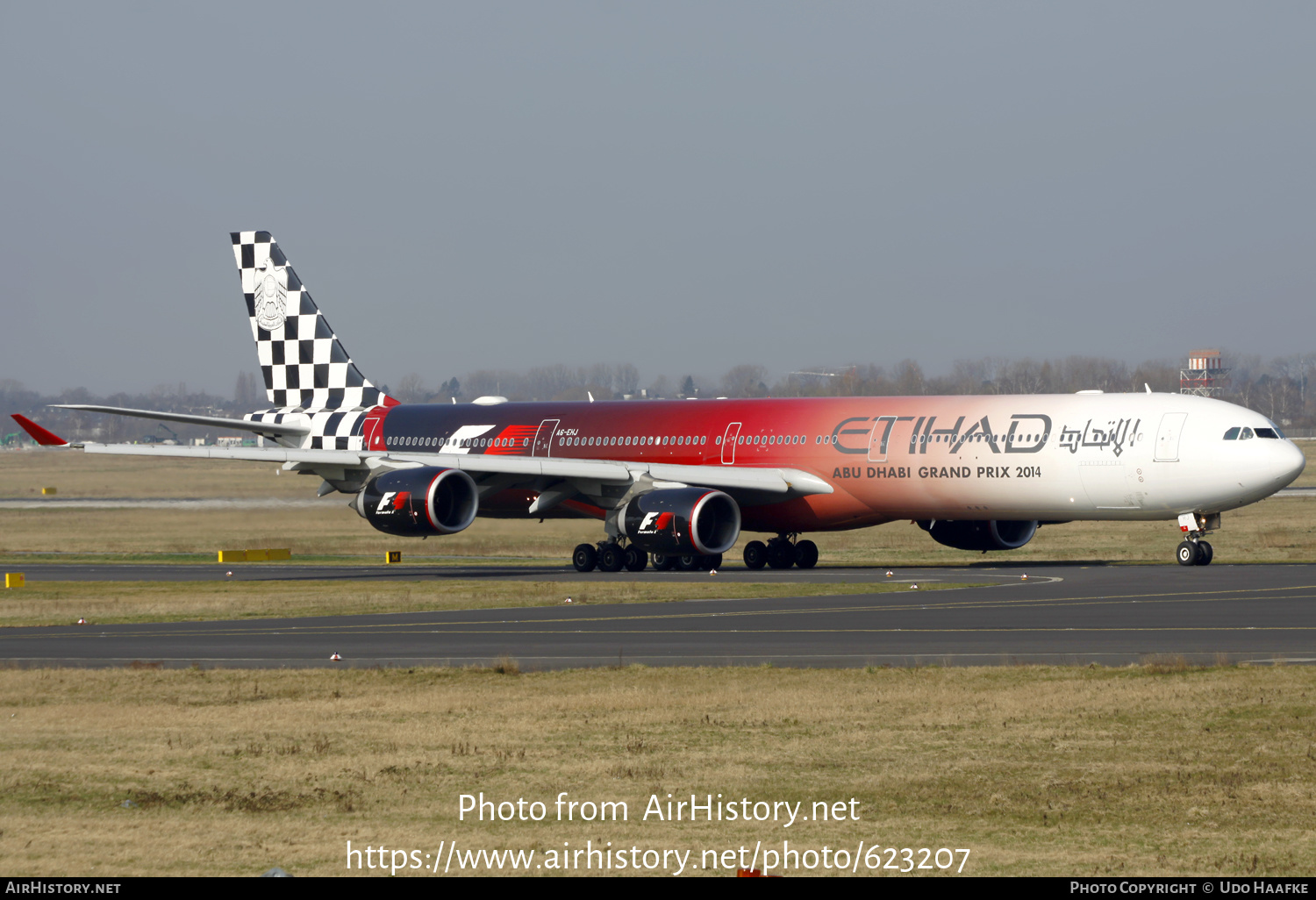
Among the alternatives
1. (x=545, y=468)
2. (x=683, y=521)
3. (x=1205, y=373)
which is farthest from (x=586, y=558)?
(x=1205, y=373)

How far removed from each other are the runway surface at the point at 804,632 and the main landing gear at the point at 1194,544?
3940mm

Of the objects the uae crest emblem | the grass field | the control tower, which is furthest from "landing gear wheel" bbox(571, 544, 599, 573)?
the control tower

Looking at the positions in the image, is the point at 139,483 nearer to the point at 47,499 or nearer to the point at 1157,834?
the point at 47,499

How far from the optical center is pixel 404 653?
21.7m

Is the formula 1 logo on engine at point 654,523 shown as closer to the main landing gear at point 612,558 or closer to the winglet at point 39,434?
the main landing gear at point 612,558

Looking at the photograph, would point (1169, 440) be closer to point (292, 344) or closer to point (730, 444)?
Result: point (730, 444)

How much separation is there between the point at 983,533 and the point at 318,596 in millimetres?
17924

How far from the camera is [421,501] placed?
3853 centimetres

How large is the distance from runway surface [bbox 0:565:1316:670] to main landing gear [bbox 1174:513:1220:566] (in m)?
3.94

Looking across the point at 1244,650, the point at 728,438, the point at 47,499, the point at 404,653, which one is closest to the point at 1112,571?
the point at 728,438

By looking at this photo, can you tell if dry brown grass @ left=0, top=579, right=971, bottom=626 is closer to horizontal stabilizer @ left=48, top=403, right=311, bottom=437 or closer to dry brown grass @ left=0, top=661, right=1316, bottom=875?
horizontal stabilizer @ left=48, top=403, right=311, bottom=437

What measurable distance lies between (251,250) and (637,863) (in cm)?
4355

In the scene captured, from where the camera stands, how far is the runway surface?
2055 centimetres

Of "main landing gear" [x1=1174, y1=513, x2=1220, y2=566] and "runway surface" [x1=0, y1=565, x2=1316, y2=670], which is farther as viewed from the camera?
"main landing gear" [x1=1174, y1=513, x2=1220, y2=566]
